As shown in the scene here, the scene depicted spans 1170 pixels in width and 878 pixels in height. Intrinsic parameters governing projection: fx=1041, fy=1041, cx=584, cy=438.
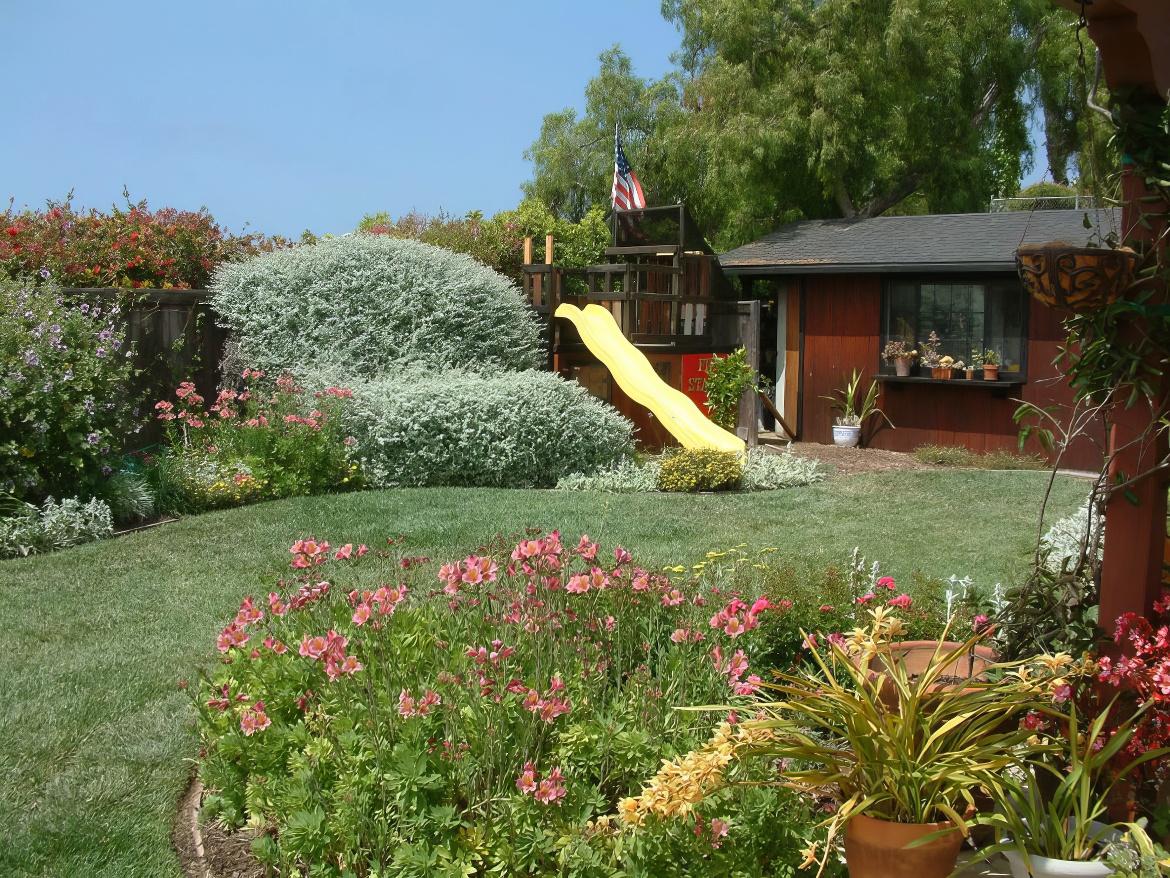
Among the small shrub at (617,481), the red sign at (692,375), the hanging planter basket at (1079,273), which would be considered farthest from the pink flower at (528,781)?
the red sign at (692,375)

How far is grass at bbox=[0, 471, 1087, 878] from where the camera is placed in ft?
11.7

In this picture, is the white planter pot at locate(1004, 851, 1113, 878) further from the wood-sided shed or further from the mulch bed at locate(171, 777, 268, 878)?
the wood-sided shed

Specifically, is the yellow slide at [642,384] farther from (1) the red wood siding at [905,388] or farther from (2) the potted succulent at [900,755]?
(2) the potted succulent at [900,755]

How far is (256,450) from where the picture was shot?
9.30 metres

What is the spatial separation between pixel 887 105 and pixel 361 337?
1333 centimetres

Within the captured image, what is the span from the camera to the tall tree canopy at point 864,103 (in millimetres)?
19844

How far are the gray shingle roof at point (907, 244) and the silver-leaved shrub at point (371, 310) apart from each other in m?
4.38

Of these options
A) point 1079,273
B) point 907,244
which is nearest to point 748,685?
point 1079,273

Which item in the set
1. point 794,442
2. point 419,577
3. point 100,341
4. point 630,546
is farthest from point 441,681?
point 794,442

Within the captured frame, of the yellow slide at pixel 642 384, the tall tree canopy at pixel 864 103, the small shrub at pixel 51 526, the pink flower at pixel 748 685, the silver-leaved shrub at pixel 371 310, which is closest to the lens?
the pink flower at pixel 748 685

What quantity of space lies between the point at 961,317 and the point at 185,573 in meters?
10.5

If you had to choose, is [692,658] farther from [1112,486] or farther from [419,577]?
[419,577]

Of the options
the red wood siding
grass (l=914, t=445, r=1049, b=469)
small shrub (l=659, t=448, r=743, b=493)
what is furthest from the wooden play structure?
small shrub (l=659, t=448, r=743, b=493)

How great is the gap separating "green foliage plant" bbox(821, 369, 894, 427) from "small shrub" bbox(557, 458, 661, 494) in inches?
186
